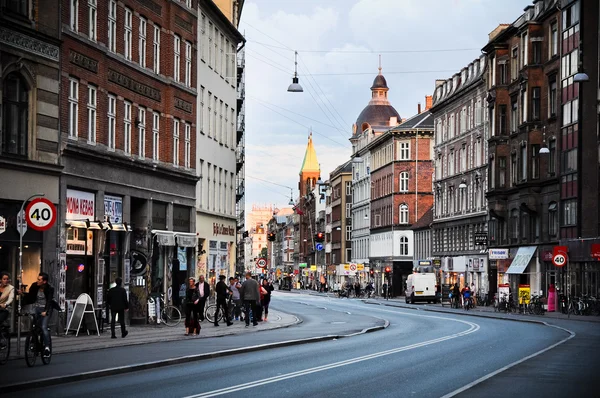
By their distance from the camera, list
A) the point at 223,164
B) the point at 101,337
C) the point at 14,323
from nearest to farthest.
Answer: the point at 14,323
the point at 101,337
the point at 223,164

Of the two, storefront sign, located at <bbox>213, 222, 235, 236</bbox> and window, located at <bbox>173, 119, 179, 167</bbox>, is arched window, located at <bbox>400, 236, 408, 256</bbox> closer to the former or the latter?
storefront sign, located at <bbox>213, 222, 235, 236</bbox>

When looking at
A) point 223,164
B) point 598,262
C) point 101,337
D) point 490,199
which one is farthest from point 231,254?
point 101,337

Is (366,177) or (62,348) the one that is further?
(366,177)

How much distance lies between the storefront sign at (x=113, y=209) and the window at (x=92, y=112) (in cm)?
216

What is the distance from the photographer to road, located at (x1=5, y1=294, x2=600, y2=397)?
58.4 ft

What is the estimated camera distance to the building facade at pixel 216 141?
53.3 metres

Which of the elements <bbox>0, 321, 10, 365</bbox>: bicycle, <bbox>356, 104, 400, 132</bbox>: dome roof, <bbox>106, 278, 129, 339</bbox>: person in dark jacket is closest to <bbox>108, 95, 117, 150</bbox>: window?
<bbox>106, 278, 129, 339</bbox>: person in dark jacket

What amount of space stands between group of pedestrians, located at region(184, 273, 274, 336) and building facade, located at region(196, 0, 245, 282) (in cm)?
420

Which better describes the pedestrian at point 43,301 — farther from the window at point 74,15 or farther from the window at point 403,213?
the window at point 403,213

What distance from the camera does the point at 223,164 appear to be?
60.1m

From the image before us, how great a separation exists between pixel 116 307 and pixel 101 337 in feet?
3.60

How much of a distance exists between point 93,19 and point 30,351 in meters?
17.0

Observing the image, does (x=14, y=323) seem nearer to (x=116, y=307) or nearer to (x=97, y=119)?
(x=116, y=307)

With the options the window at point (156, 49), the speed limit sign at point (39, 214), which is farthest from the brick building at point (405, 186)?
the speed limit sign at point (39, 214)
